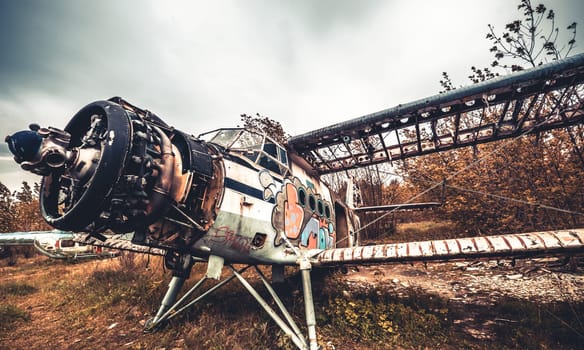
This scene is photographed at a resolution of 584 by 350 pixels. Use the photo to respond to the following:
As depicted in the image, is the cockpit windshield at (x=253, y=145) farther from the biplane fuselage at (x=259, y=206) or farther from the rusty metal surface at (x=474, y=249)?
the rusty metal surface at (x=474, y=249)

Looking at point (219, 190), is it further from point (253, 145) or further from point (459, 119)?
point (459, 119)

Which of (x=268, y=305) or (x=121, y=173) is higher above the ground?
(x=121, y=173)

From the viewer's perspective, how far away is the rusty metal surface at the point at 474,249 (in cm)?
237

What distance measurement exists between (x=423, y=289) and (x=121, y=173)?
6.75 meters

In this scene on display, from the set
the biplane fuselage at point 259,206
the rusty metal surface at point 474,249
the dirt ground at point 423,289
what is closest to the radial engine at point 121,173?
the biplane fuselage at point 259,206

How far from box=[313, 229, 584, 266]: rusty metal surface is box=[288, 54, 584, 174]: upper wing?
3.32m

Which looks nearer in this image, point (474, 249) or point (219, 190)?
point (474, 249)

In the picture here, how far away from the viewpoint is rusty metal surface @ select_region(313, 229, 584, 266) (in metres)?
2.37

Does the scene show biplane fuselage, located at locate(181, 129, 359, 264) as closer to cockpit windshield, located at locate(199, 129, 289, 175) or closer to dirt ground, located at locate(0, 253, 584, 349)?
cockpit windshield, located at locate(199, 129, 289, 175)

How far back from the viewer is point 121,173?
6.59ft

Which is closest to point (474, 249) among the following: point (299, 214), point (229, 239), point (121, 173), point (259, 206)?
point (299, 214)

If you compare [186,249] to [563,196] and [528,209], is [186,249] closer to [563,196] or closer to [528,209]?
[563,196]

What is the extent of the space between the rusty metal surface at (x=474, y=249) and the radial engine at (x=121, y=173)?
2.12 m

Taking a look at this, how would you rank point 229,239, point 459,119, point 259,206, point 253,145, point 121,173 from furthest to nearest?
point 459,119 → point 253,145 → point 259,206 → point 229,239 → point 121,173
